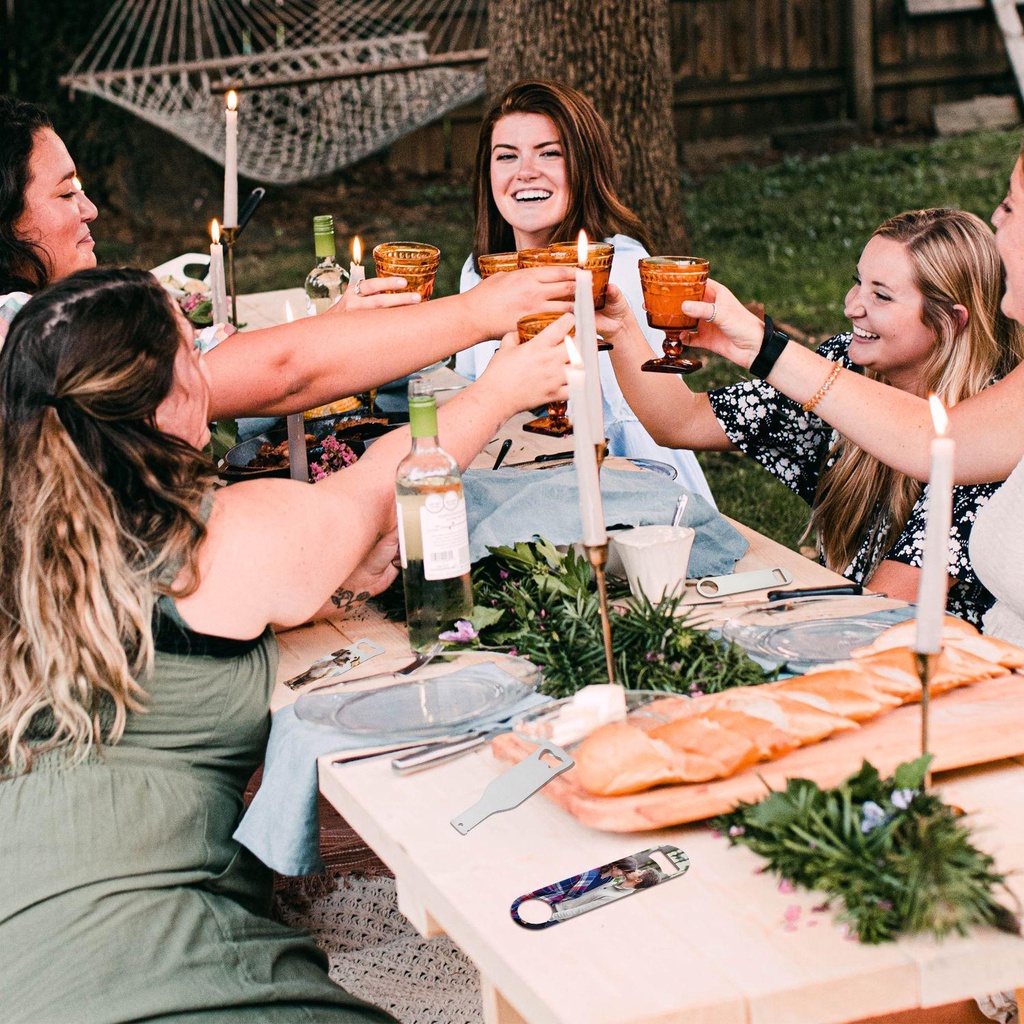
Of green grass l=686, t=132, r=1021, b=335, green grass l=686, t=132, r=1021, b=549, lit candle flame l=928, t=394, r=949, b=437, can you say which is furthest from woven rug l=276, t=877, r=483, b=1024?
green grass l=686, t=132, r=1021, b=335

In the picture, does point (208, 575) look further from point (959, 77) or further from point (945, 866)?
point (959, 77)

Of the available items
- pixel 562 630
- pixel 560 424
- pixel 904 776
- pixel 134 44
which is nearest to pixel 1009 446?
pixel 560 424

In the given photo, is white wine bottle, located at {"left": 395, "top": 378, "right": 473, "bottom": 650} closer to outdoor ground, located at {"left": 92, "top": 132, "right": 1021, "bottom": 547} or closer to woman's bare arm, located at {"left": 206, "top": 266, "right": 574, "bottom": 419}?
woman's bare arm, located at {"left": 206, "top": 266, "right": 574, "bottom": 419}

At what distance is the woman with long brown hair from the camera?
2689mm

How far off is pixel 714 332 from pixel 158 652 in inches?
48.8

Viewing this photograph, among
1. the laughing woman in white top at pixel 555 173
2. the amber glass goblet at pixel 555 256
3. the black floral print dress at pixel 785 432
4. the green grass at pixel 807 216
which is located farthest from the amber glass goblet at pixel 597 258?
the green grass at pixel 807 216

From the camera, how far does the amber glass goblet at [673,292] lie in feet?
7.13

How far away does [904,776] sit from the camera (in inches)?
53.0

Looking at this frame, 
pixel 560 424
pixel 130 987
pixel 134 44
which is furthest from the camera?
pixel 134 44

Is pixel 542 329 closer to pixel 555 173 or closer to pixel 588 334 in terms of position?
pixel 588 334

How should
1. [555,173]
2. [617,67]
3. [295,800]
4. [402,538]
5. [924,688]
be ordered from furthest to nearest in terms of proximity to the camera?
[617,67] < [555,173] < [402,538] < [295,800] < [924,688]

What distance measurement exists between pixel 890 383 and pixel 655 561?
110cm

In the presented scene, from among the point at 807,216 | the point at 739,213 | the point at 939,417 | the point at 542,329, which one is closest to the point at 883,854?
the point at 939,417

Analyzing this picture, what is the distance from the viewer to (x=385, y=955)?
2871mm
